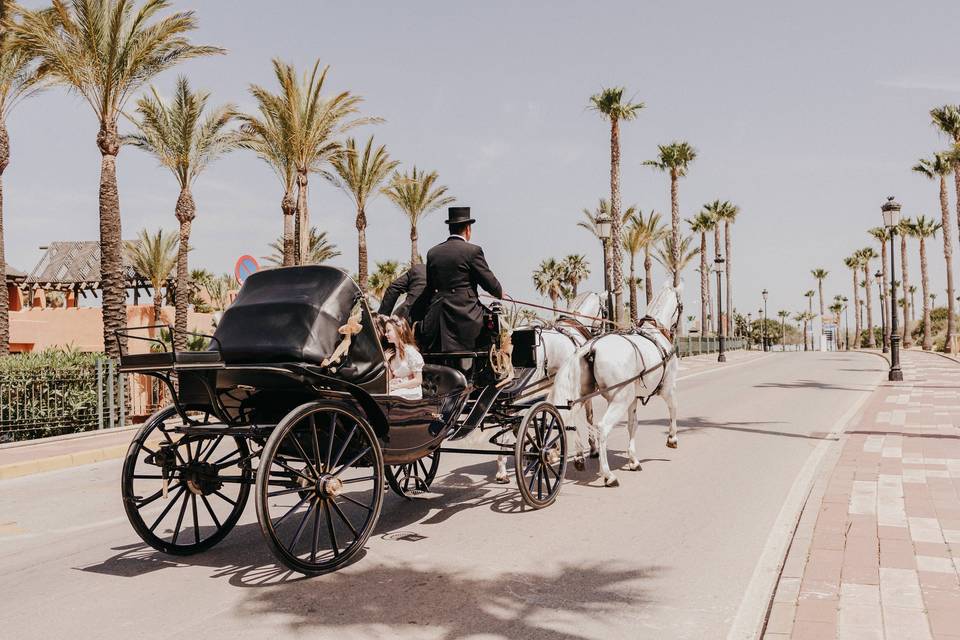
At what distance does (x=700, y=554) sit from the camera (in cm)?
530

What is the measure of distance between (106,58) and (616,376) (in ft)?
51.7

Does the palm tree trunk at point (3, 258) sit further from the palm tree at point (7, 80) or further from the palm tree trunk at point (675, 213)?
the palm tree trunk at point (675, 213)

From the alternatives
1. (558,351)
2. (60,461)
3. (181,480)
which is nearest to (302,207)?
(60,461)

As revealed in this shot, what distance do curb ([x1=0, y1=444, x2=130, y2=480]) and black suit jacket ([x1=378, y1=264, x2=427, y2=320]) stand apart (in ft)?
16.4

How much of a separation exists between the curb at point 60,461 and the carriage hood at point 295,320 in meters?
6.06

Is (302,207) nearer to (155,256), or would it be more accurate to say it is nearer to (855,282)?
(155,256)

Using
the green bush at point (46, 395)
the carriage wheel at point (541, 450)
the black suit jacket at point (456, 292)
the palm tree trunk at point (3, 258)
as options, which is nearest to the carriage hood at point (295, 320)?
the black suit jacket at point (456, 292)

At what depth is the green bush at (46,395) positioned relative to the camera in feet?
43.6

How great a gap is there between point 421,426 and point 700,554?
2226mm

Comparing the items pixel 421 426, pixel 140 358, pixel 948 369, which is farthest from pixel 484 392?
pixel 948 369

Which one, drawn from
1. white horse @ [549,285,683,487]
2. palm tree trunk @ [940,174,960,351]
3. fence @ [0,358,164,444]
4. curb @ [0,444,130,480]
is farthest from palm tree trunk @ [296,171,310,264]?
palm tree trunk @ [940,174,960,351]

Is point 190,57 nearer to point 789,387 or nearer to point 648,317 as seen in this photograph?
point 648,317

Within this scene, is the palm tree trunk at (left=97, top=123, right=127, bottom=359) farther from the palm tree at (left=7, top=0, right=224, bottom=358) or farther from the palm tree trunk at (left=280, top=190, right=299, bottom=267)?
the palm tree trunk at (left=280, top=190, right=299, bottom=267)

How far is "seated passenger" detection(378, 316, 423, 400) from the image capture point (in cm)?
602
